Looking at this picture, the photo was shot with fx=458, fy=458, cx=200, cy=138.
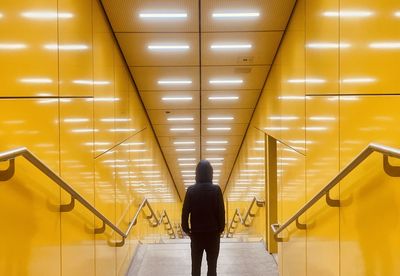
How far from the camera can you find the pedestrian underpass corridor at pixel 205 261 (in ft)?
19.0

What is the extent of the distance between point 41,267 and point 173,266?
11.5 feet

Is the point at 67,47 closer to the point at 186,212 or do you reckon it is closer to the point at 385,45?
the point at 186,212

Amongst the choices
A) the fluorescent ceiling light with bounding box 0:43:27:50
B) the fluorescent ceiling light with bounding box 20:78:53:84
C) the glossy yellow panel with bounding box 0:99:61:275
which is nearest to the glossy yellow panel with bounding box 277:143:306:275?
the glossy yellow panel with bounding box 0:99:61:275

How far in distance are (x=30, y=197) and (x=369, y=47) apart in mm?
2157

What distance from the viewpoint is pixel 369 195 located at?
268 cm

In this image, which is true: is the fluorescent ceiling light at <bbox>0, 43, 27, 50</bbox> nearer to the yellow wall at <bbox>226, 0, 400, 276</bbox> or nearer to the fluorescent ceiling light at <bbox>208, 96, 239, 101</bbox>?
the yellow wall at <bbox>226, 0, 400, 276</bbox>

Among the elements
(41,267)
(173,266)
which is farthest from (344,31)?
(173,266)

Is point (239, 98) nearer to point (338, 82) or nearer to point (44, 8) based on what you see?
point (338, 82)

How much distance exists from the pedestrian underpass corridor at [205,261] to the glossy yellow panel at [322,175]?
5.63 feet

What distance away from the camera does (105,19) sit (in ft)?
17.4

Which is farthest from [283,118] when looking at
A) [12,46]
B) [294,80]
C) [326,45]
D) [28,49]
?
[12,46]

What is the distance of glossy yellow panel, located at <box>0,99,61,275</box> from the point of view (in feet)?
7.72

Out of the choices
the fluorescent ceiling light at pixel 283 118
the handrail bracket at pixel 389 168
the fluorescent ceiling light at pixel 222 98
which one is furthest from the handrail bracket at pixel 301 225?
the fluorescent ceiling light at pixel 222 98

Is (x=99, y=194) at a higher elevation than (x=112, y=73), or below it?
below
